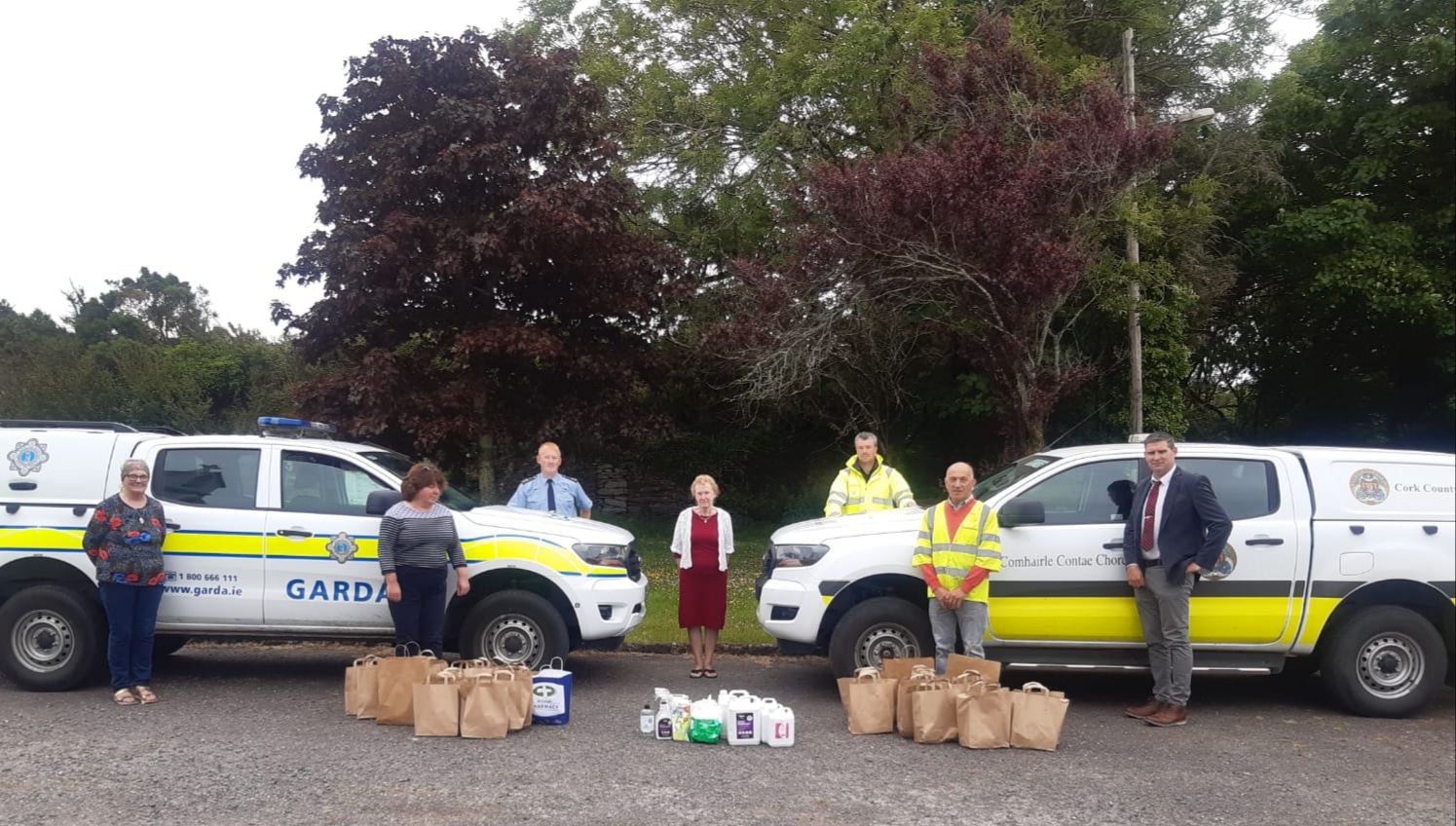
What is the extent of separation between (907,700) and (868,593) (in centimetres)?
107

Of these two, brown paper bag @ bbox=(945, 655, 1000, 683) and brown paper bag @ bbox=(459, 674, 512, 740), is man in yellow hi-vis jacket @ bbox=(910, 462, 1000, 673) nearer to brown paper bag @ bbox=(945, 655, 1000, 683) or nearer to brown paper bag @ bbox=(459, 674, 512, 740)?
brown paper bag @ bbox=(945, 655, 1000, 683)

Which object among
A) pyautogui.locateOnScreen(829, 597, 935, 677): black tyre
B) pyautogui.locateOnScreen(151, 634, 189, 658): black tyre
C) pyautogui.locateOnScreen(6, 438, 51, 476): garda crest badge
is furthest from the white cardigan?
pyautogui.locateOnScreen(6, 438, 51, 476): garda crest badge

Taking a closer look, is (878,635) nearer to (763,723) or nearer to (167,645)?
(763,723)

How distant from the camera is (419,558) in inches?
278

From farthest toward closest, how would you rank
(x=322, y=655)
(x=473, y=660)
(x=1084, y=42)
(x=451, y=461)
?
(x=1084, y=42) < (x=451, y=461) < (x=322, y=655) < (x=473, y=660)

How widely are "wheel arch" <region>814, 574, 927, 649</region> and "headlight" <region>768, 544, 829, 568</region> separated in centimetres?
30

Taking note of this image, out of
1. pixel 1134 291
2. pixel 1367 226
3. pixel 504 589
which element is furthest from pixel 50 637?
pixel 1367 226

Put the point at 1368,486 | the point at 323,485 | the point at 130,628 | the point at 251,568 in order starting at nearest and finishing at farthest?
the point at 130,628 < the point at 1368,486 < the point at 251,568 < the point at 323,485

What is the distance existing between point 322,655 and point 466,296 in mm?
6897

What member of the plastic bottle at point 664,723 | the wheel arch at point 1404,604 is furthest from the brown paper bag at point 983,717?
the wheel arch at point 1404,604

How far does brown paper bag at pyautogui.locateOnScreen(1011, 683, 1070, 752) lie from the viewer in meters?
6.32

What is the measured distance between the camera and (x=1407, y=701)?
284 inches

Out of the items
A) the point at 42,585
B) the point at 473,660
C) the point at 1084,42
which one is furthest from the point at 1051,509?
the point at 1084,42

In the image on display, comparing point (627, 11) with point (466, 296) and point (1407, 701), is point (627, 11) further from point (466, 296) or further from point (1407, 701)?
point (1407, 701)
